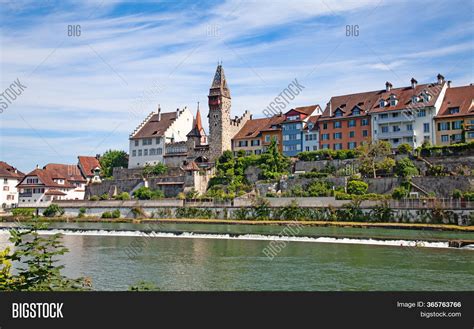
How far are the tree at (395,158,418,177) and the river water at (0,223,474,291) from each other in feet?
34.6

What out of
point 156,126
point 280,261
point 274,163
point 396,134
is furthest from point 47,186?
point 280,261

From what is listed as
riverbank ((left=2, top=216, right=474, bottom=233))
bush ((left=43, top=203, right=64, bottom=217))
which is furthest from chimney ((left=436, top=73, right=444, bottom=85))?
bush ((left=43, top=203, right=64, bottom=217))

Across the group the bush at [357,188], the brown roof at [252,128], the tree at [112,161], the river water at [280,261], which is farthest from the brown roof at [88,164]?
the bush at [357,188]

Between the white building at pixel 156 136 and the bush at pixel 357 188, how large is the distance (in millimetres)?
32500

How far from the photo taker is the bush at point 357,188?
151 feet

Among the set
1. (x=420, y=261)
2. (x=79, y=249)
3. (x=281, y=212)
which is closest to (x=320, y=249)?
(x=420, y=261)

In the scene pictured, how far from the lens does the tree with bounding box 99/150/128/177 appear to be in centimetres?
7822

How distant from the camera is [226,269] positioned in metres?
22.8

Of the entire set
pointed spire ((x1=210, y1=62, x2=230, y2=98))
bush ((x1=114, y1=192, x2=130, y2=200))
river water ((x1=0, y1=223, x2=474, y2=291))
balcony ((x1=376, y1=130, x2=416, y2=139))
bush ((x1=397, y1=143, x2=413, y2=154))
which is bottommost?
river water ((x1=0, y1=223, x2=474, y2=291))

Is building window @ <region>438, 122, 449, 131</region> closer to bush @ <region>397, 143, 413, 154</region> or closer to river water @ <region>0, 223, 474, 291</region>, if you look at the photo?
bush @ <region>397, 143, 413, 154</region>

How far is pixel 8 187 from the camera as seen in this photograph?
233 feet

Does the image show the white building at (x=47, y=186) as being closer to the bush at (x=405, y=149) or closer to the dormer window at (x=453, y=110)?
the bush at (x=405, y=149)

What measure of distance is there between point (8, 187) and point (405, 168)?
2145 inches
